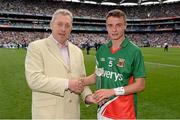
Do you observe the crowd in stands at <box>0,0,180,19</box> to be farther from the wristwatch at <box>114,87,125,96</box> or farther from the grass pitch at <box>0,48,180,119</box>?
the wristwatch at <box>114,87,125,96</box>

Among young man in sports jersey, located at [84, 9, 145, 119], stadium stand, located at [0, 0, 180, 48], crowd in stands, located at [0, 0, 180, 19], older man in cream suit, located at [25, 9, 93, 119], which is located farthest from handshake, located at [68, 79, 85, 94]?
crowd in stands, located at [0, 0, 180, 19]

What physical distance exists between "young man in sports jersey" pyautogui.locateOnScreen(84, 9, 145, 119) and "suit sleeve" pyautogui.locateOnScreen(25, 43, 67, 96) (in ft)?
1.55

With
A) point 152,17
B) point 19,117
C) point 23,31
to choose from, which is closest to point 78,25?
point 23,31

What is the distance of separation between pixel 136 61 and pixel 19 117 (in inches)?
234

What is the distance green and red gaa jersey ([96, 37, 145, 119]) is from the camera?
409 cm

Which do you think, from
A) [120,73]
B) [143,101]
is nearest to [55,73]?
[120,73]

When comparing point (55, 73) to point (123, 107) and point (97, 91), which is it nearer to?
point (97, 91)

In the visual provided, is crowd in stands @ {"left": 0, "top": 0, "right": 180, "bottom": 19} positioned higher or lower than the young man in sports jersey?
higher

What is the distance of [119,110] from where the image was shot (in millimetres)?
4195

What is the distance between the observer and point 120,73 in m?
4.15

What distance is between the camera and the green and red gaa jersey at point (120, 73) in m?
Answer: 4.09

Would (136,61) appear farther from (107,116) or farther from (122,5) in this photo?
(122,5)

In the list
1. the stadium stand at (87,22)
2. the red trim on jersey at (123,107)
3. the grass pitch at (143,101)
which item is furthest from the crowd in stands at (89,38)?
the red trim on jersey at (123,107)

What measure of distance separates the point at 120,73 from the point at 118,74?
0.09ft
